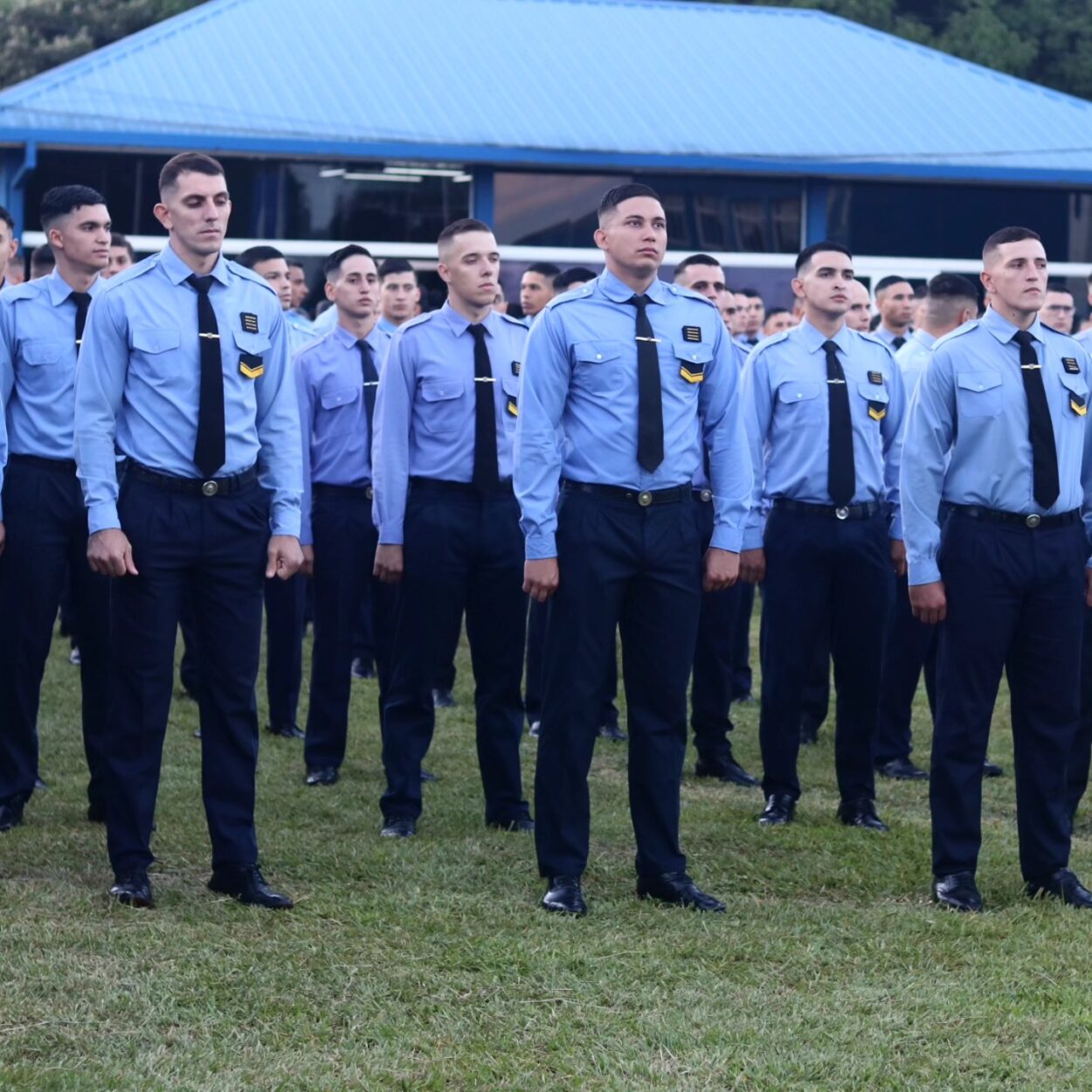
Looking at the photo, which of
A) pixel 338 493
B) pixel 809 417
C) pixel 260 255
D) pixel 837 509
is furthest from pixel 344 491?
pixel 837 509

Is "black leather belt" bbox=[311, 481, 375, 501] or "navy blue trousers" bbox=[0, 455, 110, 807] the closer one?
"navy blue trousers" bbox=[0, 455, 110, 807]

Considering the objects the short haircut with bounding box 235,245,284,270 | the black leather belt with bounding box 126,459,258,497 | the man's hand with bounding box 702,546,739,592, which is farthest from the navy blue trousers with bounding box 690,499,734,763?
the black leather belt with bounding box 126,459,258,497

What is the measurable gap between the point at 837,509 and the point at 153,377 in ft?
9.71

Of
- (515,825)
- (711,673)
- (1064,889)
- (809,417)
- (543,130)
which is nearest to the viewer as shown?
(1064,889)

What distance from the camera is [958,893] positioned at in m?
6.09

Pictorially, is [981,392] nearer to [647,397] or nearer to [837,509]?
[647,397]

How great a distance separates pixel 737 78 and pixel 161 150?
7.80 metres

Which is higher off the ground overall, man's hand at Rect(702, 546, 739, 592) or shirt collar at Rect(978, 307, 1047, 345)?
shirt collar at Rect(978, 307, 1047, 345)

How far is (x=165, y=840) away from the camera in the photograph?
269 inches

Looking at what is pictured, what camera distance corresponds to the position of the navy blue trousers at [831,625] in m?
7.43

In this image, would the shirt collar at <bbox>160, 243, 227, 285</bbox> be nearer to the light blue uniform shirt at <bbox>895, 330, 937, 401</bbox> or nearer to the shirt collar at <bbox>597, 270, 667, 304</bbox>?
the shirt collar at <bbox>597, 270, 667, 304</bbox>

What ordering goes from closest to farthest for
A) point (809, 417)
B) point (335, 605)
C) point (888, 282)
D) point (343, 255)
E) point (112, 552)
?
point (112, 552)
point (809, 417)
point (335, 605)
point (343, 255)
point (888, 282)

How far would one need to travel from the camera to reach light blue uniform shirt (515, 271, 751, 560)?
5.88 metres

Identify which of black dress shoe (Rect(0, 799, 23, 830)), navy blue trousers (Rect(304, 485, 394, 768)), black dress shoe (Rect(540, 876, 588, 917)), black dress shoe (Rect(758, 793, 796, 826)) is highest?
navy blue trousers (Rect(304, 485, 394, 768))
